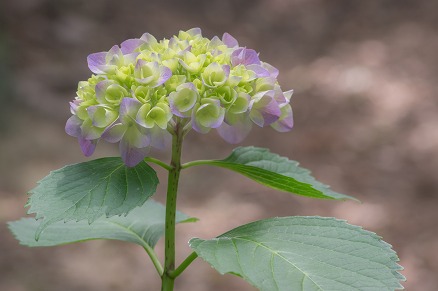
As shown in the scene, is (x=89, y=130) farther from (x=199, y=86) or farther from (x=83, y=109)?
(x=199, y=86)

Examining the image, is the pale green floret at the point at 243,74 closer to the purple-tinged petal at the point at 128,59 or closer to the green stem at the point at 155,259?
the purple-tinged petal at the point at 128,59

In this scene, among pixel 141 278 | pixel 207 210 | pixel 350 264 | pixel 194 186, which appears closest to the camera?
pixel 350 264

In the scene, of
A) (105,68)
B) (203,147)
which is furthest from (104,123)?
(203,147)

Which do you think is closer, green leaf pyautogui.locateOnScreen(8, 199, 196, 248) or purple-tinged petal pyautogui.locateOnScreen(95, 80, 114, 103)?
purple-tinged petal pyautogui.locateOnScreen(95, 80, 114, 103)

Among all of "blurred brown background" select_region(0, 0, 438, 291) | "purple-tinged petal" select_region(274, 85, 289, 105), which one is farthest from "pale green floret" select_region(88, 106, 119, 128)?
"blurred brown background" select_region(0, 0, 438, 291)

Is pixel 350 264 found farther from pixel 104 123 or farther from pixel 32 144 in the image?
pixel 32 144

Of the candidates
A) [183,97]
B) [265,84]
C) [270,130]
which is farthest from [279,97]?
[270,130]

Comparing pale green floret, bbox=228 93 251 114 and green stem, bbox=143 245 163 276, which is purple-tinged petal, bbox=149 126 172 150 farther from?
green stem, bbox=143 245 163 276
